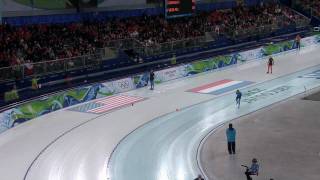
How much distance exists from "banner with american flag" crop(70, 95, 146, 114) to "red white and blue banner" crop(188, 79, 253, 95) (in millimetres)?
4647

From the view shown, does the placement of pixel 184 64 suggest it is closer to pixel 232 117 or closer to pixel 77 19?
pixel 77 19

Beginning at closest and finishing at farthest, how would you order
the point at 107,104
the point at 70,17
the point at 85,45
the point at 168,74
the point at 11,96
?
the point at 11,96 < the point at 107,104 < the point at 85,45 < the point at 168,74 < the point at 70,17

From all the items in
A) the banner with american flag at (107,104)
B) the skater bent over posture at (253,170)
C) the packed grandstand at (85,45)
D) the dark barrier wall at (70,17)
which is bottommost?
the banner with american flag at (107,104)

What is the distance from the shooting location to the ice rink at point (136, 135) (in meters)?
19.8

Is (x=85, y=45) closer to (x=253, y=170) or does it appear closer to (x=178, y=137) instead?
(x=178, y=137)

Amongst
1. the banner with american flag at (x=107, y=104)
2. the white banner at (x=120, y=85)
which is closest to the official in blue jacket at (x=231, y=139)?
the banner with american flag at (x=107, y=104)

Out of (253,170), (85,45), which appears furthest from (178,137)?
(85,45)

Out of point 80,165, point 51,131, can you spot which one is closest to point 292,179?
point 80,165

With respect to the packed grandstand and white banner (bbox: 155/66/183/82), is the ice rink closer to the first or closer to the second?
white banner (bbox: 155/66/183/82)

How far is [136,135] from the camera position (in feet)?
81.0

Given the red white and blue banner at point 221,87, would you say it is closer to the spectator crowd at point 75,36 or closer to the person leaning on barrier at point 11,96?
the spectator crowd at point 75,36

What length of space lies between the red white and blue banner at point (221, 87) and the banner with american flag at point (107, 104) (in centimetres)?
465

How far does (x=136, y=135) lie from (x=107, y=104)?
6.88 m

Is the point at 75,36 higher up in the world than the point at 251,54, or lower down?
higher up
